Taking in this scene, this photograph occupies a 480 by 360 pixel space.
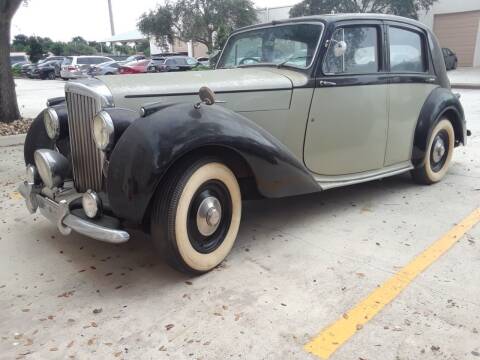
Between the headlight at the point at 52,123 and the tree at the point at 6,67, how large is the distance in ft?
18.9

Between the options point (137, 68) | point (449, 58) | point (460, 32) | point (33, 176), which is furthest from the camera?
point (460, 32)

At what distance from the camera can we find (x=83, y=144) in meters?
3.23

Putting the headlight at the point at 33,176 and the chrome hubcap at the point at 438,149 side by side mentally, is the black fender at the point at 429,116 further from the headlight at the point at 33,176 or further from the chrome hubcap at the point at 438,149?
the headlight at the point at 33,176

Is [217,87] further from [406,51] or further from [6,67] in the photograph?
[6,67]

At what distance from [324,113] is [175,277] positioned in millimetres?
1839

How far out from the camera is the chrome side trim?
3.87 meters

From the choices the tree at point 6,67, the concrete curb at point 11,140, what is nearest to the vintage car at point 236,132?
the concrete curb at point 11,140

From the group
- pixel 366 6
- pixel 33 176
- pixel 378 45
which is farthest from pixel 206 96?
pixel 366 6

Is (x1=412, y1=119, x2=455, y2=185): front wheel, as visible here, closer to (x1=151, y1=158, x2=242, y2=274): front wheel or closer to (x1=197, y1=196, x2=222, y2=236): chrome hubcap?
(x1=151, y1=158, x2=242, y2=274): front wheel

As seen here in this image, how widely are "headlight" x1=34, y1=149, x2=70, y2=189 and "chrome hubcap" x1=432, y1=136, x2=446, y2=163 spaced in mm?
3827

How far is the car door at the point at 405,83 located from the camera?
4.29 metres

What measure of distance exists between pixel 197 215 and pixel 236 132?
60cm

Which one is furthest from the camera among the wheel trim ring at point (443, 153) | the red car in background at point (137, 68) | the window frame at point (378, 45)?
the red car in background at point (137, 68)

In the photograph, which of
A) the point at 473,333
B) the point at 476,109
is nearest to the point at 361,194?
the point at 473,333
